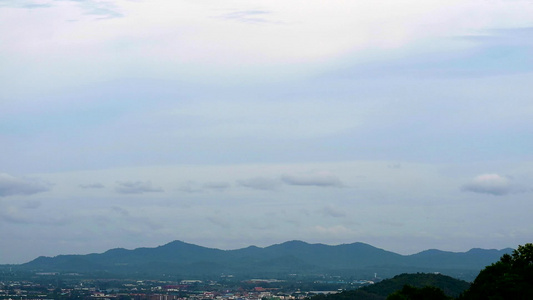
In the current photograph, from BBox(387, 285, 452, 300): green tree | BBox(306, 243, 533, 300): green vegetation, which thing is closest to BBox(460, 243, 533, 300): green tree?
BBox(306, 243, 533, 300): green vegetation

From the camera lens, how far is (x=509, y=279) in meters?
83.8

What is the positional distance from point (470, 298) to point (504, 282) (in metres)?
5.89

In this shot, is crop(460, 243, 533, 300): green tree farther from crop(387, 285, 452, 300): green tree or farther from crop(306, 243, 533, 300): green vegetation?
crop(387, 285, 452, 300): green tree

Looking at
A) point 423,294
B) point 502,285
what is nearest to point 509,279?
point 502,285

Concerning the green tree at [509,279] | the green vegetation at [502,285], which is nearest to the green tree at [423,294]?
the green vegetation at [502,285]

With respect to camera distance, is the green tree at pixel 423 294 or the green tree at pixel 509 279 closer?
the green tree at pixel 509 279

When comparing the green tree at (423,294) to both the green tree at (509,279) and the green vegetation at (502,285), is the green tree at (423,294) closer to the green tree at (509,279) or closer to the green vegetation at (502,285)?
the green vegetation at (502,285)

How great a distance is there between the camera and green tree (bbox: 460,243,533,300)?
82125mm

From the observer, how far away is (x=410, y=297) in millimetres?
88812

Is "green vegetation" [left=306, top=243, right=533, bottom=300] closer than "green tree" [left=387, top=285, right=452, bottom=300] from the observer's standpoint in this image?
Yes

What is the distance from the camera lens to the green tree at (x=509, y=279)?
82125 mm

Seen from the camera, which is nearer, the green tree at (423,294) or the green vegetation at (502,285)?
the green vegetation at (502,285)

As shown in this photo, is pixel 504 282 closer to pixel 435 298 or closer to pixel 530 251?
pixel 435 298

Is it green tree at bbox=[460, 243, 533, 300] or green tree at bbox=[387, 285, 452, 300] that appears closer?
green tree at bbox=[460, 243, 533, 300]
